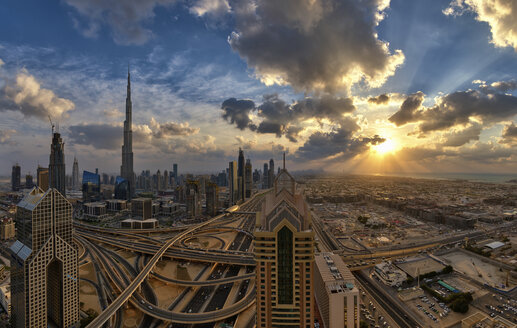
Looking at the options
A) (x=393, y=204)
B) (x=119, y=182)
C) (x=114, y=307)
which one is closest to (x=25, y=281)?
(x=114, y=307)

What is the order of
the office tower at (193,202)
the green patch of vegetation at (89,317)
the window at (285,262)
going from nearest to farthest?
1. the window at (285,262)
2. the green patch of vegetation at (89,317)
3. the office tower at (193,202)

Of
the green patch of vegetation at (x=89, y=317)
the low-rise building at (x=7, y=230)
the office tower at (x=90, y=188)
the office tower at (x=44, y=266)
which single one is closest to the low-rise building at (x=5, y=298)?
the office tower at (x=44, y=266)

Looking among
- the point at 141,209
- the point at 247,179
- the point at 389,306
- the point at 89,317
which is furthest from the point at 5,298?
the point at 247,179

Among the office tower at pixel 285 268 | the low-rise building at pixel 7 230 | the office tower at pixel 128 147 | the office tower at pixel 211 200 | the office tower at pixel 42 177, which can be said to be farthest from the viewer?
the office tower at pixel 128 147

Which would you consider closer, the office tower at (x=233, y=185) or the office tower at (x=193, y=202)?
the office tower at (x=193, y=202)

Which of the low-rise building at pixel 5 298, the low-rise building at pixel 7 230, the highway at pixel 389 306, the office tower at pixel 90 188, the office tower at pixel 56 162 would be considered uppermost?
the office tower at pixel 56 162

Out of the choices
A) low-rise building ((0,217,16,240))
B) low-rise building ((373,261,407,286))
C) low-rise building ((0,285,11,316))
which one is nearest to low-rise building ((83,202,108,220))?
low-rise building ((0,217,16,240))

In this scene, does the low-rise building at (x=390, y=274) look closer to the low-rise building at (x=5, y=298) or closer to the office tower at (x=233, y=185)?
the low-rise building at (x=5, y=298)
